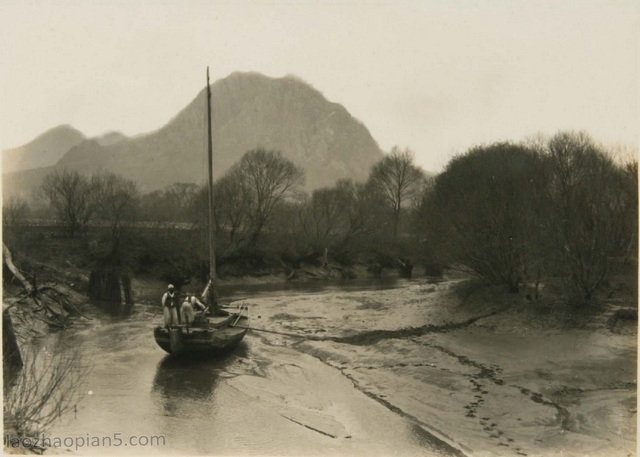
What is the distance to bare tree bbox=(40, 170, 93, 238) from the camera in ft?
132

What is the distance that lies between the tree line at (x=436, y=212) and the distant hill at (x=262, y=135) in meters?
21.7

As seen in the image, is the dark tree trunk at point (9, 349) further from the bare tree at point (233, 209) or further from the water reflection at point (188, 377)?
the bare tree at point (233, 209)

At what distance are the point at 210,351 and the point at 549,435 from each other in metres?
10.9

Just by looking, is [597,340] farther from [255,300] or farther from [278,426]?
[255,300]

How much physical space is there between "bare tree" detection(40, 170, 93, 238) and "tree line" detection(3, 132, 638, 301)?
109 millimetres

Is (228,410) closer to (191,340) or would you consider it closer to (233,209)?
(191,340)

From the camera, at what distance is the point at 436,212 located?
32.6 metres

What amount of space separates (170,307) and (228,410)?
18.2ft

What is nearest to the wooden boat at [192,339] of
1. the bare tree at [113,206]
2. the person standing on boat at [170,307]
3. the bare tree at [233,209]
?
the person standing on boat at [170,307]

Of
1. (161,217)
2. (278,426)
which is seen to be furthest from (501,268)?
(161,217)

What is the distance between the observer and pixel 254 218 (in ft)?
189

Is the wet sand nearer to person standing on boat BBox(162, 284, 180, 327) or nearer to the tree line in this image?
the tree line

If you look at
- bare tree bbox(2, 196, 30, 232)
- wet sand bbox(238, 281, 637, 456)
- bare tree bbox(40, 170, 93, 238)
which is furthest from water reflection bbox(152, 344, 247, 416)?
bare tree bbox(40, 170, 93, 238)

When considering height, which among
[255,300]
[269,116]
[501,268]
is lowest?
[255,300]
